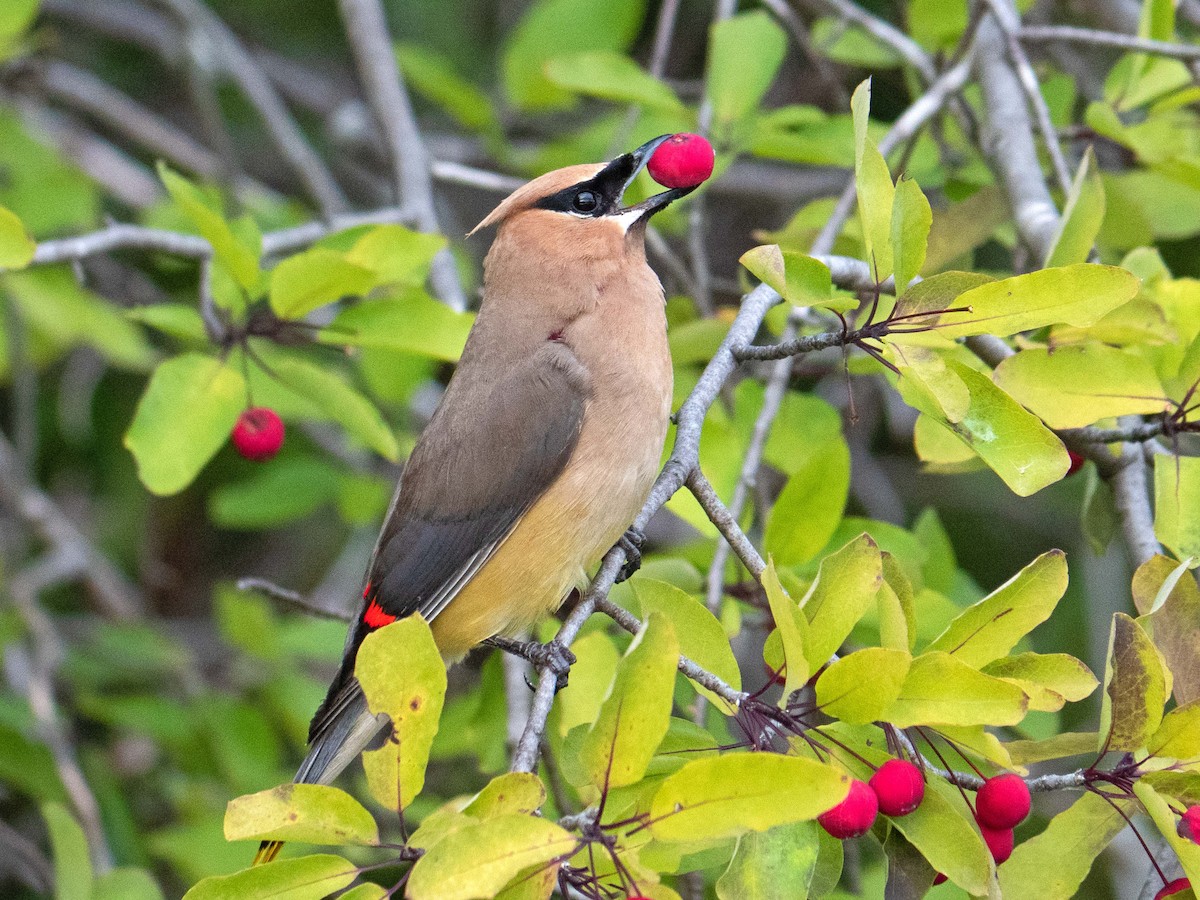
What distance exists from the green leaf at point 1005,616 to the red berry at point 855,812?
232mm

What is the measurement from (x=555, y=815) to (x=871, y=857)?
48.8 inches

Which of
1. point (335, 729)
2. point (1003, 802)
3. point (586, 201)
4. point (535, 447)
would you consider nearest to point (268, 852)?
point (335, 729)

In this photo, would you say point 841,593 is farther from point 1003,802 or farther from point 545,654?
point 545,654

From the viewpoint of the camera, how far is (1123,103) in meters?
3.13

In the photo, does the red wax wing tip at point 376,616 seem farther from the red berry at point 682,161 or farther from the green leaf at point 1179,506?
the green leaf at point 1179,506

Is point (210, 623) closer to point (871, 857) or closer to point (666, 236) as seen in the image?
point (666, 236)

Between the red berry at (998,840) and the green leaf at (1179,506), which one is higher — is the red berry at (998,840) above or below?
below

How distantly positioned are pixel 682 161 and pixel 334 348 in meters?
0.88

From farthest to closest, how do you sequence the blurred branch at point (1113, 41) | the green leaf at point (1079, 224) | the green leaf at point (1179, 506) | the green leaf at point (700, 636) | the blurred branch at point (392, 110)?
the blurred branch at point (392, 110) < the blurred branch at point (1113, 41) < the green leaf at point (1079, 224) < the green leaf at point (1179, 506) < the green leaf at point (700, 636)

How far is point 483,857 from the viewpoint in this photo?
1.57m

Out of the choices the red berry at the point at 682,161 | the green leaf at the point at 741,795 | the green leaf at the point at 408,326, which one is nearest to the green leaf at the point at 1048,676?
the green leaf at the point at 741,795

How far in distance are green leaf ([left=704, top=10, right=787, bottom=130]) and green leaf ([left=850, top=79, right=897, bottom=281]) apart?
1397mm

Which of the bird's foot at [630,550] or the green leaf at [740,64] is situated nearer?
the bird's foot at [630,550]

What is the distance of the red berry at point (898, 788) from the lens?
179 cm
